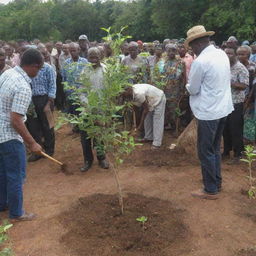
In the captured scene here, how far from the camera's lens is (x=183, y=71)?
22.5ft

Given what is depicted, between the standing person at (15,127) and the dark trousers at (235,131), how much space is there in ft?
10.0

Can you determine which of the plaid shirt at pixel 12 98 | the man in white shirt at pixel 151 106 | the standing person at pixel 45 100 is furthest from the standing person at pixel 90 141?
the plaid shirt at pixel 12 98

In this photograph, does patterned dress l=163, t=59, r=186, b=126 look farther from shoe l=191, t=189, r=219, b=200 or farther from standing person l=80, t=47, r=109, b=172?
shoe l=191, t=189, r=219, b=200

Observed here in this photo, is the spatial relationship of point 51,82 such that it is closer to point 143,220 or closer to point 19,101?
point 19,101

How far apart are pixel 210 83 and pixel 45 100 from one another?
125 inches

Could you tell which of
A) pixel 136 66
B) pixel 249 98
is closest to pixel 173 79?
pixel 136 66

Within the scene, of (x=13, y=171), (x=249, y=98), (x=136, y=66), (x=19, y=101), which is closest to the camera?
(x=19, y=101)

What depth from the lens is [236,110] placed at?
528 cm

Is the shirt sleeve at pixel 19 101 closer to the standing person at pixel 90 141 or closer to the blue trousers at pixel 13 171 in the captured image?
the blue trousers at pixel 13 171

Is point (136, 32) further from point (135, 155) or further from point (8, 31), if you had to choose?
point (135, 155)

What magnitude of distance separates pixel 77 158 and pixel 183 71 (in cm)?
269

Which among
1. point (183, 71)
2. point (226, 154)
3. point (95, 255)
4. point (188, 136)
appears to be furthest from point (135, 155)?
point (95, 255)

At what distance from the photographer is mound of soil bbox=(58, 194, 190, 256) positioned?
135 inches

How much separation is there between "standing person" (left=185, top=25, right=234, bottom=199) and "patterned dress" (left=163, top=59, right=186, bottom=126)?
2.62m
